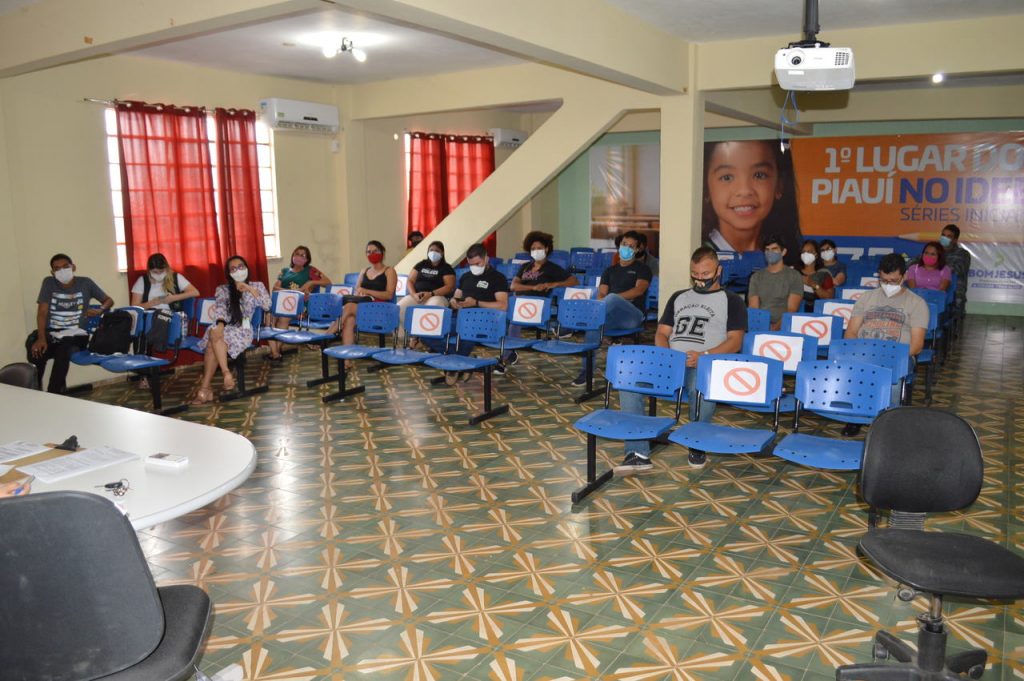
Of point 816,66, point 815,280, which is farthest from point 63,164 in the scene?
point 815,280

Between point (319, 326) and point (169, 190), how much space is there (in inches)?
90.2

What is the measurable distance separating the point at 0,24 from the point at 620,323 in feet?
19.7

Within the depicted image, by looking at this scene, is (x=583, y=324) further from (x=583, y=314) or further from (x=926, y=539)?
(x=926, y=539)

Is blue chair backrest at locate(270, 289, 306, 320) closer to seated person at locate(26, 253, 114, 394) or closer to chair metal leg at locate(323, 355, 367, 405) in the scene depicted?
chair metal leg at locate(323, 355, 367, 405)

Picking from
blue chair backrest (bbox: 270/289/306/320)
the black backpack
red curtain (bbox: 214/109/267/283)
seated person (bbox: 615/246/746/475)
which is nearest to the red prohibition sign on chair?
seated person (bbox: 615/246/746/475)

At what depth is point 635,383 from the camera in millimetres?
5387

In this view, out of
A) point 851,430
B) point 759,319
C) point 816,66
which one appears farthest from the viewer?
point 759,319

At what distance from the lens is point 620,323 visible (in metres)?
8.49

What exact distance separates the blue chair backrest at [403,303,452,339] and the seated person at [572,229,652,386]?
1618 millimetres

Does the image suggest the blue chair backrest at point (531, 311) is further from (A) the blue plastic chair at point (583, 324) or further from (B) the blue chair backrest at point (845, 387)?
(B) the blue chair backrest at point (845, 387)

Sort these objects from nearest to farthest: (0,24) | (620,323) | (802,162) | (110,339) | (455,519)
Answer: (455,519), (0,24), (110,339), (620,323), (802,162)

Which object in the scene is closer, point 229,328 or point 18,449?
point 18,449

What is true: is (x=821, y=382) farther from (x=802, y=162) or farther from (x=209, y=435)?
(x=802, y=162)

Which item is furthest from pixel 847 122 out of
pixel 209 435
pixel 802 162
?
pixel 209 435
